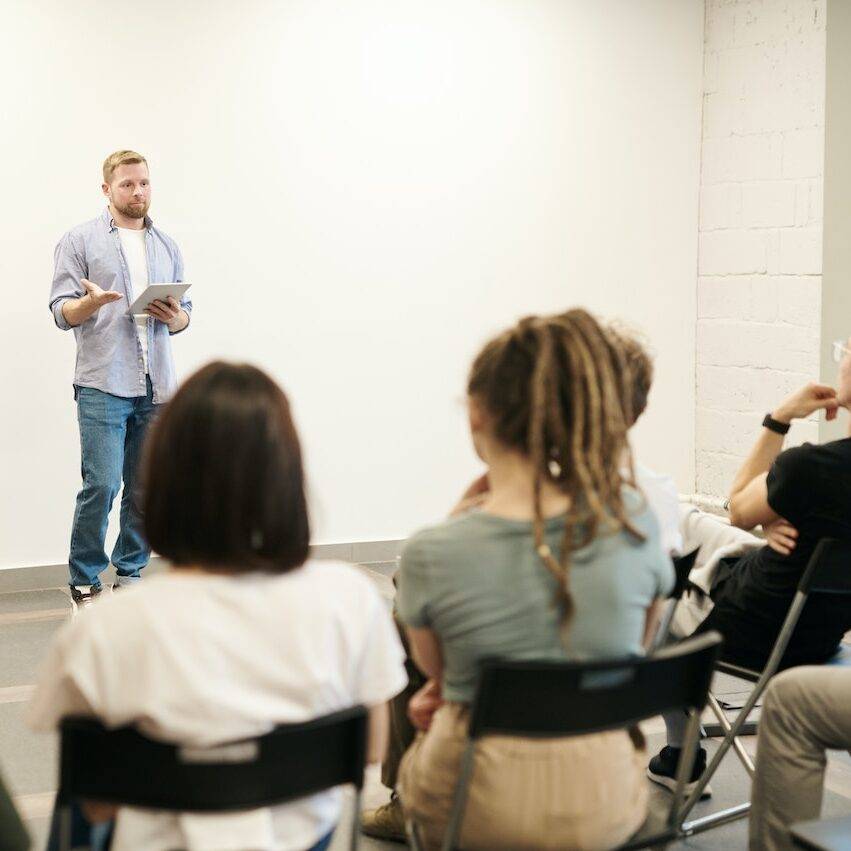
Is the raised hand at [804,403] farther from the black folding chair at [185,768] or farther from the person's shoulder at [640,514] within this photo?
the black folding chair at [185,768]

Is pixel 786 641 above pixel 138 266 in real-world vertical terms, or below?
below

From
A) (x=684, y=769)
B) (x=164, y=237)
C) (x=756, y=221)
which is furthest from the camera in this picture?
(x=756, y=221)

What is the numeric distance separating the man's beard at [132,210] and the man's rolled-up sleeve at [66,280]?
8.1 inches

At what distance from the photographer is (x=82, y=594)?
4.31 meters

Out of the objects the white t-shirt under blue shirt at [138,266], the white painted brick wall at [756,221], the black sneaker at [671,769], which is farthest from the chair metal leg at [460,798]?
the white painted brick wall at [756,221]

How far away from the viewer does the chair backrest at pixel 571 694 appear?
4.86 ft

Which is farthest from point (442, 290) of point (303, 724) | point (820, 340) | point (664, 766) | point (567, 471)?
point (303, 724)

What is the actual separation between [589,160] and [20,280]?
2.72m

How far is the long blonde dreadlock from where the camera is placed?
5.35 ft

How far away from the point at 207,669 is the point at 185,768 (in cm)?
11

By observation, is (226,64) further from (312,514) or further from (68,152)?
(312,514)

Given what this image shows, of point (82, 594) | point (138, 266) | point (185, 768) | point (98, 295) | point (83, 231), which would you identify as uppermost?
point (83, 231)

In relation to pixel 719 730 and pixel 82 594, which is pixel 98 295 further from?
pixel 719 730

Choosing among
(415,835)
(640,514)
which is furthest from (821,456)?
(415,835)
